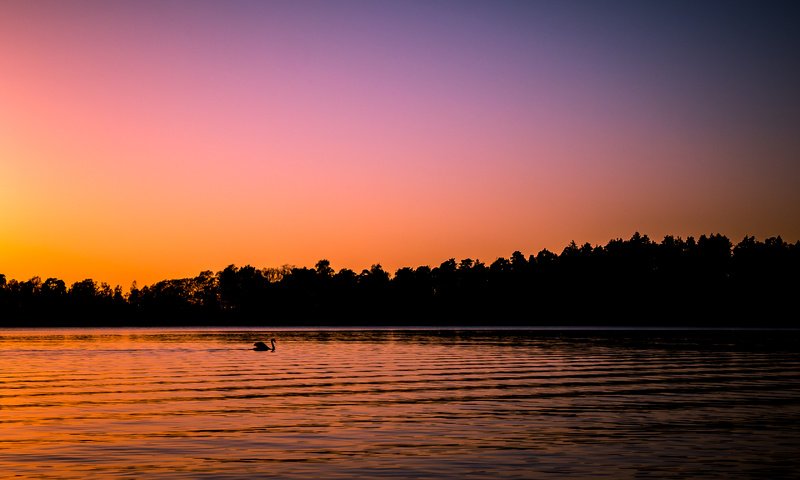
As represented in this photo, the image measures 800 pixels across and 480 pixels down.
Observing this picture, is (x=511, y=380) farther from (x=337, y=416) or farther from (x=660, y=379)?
Answer: (x=337, y=416)

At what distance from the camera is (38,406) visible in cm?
3741

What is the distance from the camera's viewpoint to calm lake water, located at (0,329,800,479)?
23938 millimetres

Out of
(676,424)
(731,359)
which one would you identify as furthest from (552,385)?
(731,359)

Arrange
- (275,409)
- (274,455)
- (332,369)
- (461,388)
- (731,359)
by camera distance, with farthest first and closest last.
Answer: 1. (731,359)
2. (332,369)
3. (461,388)
4. (275,409)
5. (274,455)

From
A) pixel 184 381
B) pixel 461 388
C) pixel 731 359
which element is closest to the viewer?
pixel 461 388

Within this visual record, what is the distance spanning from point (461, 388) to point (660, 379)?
12918 mm

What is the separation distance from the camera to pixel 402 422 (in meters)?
32.4

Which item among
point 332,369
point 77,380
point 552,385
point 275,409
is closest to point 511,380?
point 552,385

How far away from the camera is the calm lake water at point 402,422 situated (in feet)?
78.5

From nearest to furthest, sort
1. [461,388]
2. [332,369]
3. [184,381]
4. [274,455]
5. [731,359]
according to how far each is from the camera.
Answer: [274,455] < [461,388] < [184,381] < [332,369] < [731,359]

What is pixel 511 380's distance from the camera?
51.0 meters

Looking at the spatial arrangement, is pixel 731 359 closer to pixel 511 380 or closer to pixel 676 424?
pixel 511 380

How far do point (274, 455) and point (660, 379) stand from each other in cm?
3189

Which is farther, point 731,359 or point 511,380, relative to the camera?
point 731,359
